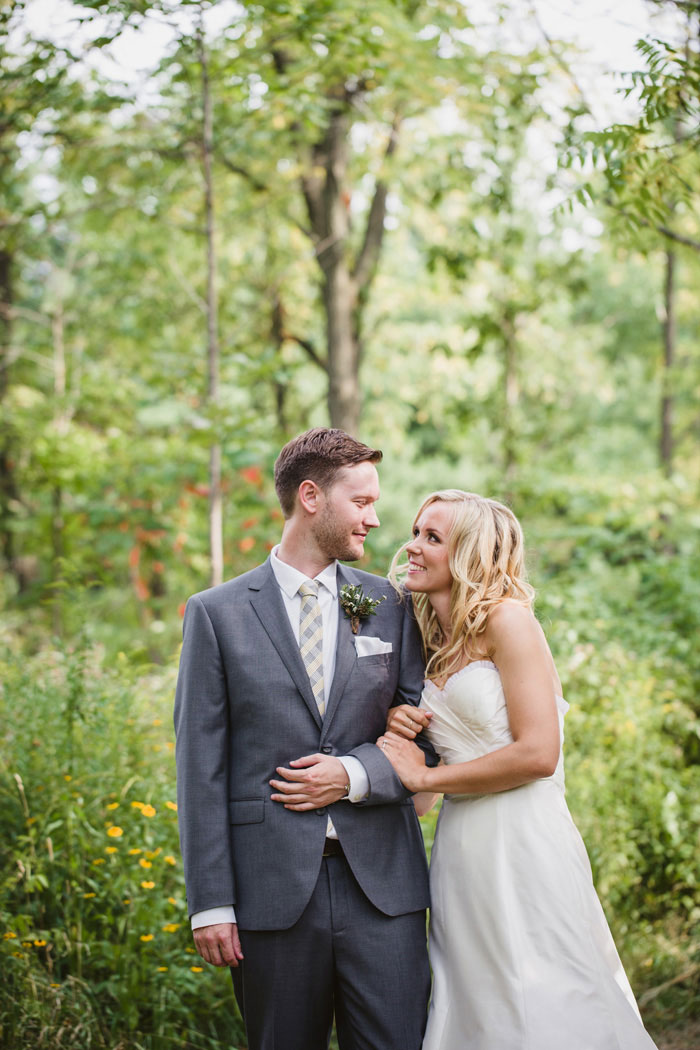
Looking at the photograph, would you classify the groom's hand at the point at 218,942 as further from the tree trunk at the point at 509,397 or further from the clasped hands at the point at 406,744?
the tree trunk at the point at 509,397

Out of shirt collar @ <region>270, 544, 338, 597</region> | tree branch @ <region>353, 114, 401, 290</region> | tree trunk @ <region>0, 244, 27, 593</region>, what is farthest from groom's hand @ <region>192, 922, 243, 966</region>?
tree trunk @ <region>0, 244, 27, 593</region>

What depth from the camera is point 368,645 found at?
2.70 metres

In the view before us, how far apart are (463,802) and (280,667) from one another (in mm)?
728

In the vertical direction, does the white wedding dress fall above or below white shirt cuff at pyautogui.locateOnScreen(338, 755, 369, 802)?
below

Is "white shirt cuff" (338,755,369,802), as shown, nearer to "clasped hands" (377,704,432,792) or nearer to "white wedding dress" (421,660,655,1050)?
"clasped hands" (377,704,432,792)

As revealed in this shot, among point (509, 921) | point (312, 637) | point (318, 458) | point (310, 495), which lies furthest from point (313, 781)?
point (318, 458)

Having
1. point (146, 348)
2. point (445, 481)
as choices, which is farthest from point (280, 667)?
point (445, 481)

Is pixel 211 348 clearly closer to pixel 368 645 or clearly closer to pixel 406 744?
pixel 368 645

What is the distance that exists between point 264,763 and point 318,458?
875 millimetres

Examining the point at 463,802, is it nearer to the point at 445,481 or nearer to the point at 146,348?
the point at 146,348

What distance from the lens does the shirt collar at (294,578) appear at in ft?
9.09

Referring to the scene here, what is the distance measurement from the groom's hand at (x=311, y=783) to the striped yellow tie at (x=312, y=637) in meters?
0.15

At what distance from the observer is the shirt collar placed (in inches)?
109

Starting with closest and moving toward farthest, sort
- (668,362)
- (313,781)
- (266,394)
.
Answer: (313,781) < (668,362) < (266,394)
